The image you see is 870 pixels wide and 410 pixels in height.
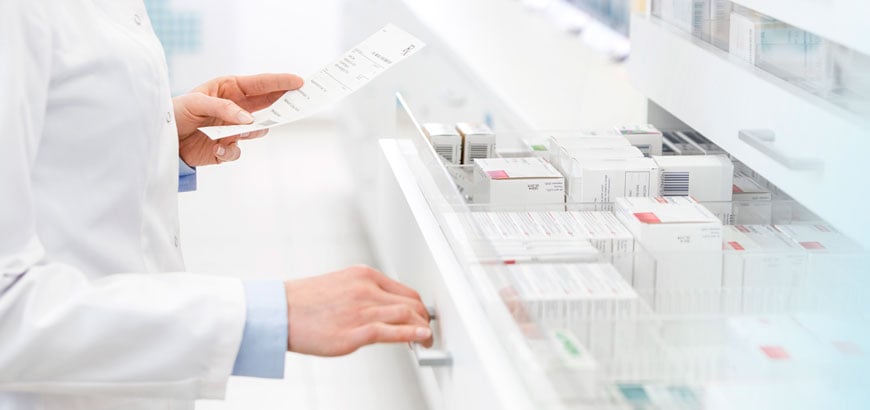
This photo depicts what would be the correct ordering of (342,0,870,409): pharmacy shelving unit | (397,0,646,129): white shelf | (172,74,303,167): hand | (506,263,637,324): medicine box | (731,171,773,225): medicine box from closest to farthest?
(342,0,870,409): pharmacy shelving unit, (506,263,637,324): medicine box, (731,171,773,225): medicine box, (172,74,303,167): hand, (397,0,646,129): white shelf

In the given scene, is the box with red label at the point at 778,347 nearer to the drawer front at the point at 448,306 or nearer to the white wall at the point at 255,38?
the drawer front at the point at 448,306

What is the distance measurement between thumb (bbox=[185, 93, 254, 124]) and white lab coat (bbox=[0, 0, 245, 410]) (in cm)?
19

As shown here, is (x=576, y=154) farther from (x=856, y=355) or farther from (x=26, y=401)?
(x=26, y=401)

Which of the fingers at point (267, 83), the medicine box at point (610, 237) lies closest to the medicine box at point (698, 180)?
the medicine box at point (610, 237)

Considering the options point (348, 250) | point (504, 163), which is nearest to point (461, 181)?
point (504, 163)

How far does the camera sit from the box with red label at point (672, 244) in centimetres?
125

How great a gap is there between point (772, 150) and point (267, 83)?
0.79 meters

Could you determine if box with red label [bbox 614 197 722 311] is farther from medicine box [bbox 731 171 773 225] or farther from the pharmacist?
the pharmacist

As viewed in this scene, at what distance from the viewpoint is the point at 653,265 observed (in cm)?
126

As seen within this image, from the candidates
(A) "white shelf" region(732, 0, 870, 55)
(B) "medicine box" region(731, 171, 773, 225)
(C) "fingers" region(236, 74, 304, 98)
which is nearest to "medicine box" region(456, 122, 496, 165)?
(C) "fingers" region(236, 74, 304, 98)

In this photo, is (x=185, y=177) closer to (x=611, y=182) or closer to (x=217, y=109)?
(x=217, y=109)

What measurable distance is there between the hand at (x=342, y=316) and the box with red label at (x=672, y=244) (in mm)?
281

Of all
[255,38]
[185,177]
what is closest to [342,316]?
[185,177]

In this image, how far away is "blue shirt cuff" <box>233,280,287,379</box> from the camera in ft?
3.76
